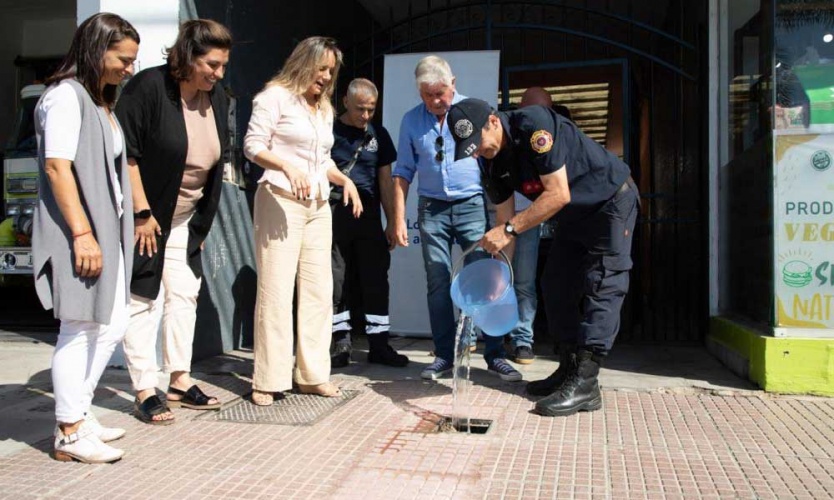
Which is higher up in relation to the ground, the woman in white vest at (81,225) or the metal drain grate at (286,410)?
the woman in white vest at (81,225)

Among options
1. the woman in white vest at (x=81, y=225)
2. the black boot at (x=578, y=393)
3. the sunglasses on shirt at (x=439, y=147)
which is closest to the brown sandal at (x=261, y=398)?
the woman in white vest at (x=81, y=225)

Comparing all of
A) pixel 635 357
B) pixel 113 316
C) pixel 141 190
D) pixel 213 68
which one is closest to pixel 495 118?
pixel 213 68

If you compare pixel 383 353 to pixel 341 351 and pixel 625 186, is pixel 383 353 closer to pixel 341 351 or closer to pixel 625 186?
pixel 341 351

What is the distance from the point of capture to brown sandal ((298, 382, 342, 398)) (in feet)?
12.3

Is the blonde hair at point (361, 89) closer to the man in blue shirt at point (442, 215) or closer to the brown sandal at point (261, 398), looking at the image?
the man in blue shirt at point (442, 215)

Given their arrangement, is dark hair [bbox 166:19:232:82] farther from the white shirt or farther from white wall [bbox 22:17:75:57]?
white wall [bbox 22:17:75:57]

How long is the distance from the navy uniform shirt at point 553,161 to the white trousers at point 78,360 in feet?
5.95

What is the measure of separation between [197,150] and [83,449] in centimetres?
146

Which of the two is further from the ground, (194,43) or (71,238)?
(194,43)

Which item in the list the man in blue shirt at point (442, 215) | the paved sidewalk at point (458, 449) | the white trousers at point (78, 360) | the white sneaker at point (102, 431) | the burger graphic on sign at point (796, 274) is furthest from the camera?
the man in blue shirt at point (442, 215)

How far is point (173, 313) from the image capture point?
3.46 meters

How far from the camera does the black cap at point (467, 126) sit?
3156 mm

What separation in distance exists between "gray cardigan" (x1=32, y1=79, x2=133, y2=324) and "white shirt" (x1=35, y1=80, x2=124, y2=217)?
0.03 m

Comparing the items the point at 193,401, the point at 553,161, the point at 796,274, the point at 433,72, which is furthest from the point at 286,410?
the point at 796,274
